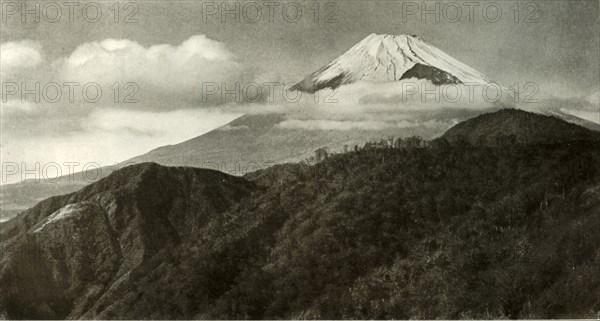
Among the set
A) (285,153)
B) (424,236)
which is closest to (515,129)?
(424,236)

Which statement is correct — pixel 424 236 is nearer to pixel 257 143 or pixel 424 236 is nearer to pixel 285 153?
pixel 285 153

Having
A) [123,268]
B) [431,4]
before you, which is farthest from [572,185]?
[123,268]

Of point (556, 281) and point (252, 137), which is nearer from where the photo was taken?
point (556, 281)

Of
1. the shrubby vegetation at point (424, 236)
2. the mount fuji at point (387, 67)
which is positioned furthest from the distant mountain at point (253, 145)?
the mount fuji at point (387, 67)

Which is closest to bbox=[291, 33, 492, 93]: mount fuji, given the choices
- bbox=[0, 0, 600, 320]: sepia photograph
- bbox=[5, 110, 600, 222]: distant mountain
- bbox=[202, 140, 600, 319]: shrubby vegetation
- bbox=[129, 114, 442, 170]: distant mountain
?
bbox=[0, 0, 600, 320]: sepia photograph

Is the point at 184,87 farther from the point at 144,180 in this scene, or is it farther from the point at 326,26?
the point at 326,26

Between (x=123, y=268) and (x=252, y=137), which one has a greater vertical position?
(x=252, y=137)
